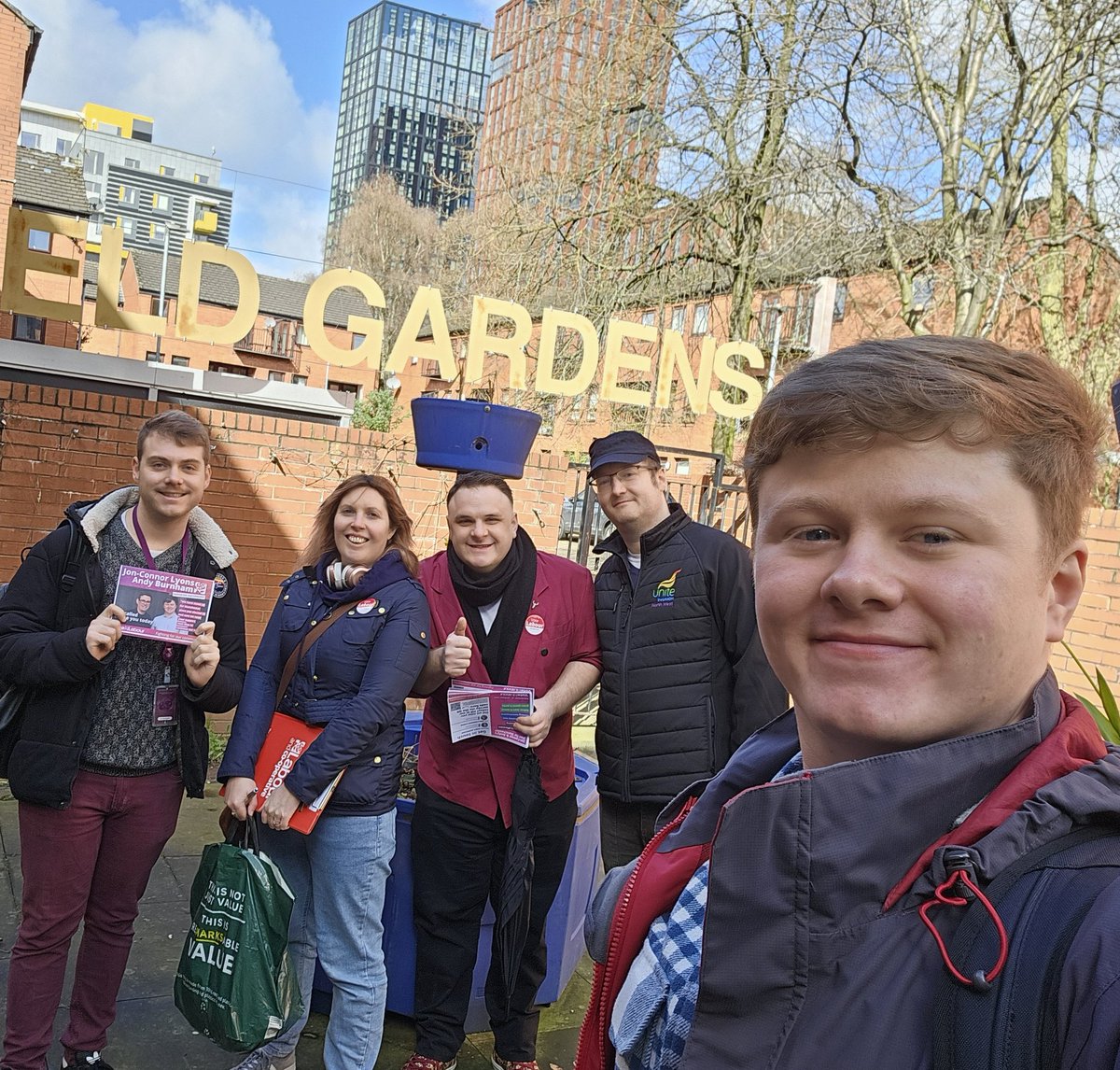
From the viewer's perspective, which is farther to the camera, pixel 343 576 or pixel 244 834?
pixel 343 576

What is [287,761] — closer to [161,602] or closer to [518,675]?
[161,602]

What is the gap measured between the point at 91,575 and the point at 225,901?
113cm

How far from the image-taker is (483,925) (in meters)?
3.65

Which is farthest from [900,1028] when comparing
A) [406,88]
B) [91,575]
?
[406,88]

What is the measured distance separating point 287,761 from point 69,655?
75cm

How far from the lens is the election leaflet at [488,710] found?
333 centimetres

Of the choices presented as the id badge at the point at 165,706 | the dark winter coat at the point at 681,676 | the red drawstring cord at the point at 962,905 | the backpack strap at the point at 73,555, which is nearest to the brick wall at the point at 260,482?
the backpack strap at the point at 73,555

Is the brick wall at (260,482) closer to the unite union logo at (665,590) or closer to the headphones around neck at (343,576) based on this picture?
the headphones around neck at (343,576)

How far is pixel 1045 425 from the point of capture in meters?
0.99

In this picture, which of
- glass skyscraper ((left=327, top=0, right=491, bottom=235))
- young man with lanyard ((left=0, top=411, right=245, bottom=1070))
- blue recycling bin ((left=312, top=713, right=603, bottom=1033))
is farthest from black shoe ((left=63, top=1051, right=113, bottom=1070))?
glass skyscraper ((left=327, top=0, right=491, bottom=235))

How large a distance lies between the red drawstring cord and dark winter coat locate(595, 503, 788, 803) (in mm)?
2517

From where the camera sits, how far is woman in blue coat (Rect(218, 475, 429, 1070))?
10.5 feet

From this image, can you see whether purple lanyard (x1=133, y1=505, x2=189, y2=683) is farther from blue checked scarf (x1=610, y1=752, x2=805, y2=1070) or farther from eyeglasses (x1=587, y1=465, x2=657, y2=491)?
blue checked scarf (x1=610, y1=752, x2=805, y2=1070)

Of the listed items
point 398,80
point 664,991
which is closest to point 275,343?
point 664,991
